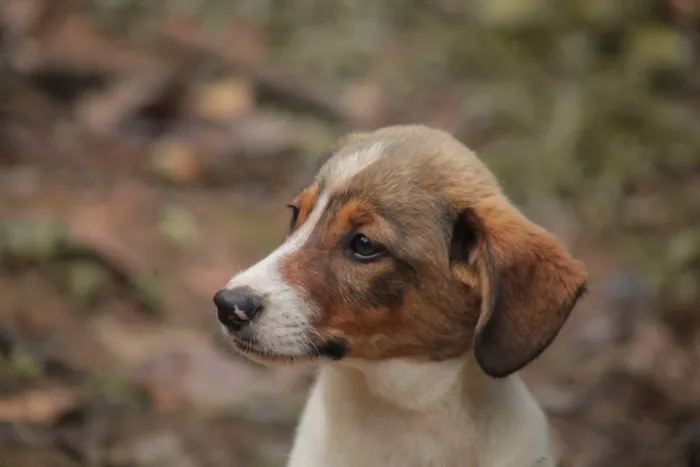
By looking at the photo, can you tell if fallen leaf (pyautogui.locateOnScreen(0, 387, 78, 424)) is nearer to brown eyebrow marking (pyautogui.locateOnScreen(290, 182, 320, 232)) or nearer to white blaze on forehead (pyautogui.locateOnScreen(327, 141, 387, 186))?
brown eyebrow marking (pyautogui.locateOnScreen(290, 182, 320, 232))

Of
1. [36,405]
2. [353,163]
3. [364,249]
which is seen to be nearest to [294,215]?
Result: [353,163]

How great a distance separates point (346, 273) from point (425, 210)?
431mm

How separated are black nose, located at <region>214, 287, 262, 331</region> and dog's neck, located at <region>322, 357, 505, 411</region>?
51 centimetres

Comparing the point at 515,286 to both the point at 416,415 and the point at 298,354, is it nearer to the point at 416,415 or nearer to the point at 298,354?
the point at 416,415

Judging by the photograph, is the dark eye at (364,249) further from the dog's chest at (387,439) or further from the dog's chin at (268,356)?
the dog's chest at (387,439)

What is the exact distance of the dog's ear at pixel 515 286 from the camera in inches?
166

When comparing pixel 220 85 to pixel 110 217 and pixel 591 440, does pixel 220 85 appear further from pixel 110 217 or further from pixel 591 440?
pixel 591 440

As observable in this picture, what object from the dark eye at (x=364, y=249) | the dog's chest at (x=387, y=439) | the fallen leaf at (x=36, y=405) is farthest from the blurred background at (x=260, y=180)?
the dark eye at (x=364, y=249)

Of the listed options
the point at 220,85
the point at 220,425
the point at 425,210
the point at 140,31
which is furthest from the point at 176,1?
the point at 425,210

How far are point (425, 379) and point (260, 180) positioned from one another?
20.6 ft

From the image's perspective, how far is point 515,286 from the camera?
4.29 m

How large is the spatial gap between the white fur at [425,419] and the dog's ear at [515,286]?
1.03 ft

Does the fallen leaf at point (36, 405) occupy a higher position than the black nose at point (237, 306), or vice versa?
the black nose at point (237, 306)

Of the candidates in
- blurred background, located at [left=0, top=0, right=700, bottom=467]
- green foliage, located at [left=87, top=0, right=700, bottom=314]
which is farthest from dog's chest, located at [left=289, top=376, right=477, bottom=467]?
green foliage, located at [left=87, top=0, right=700, bottom=314]
